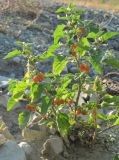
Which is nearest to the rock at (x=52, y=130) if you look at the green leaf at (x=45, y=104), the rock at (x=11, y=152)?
the rock at (x=11, y=152)

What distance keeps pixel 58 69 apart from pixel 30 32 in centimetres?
442

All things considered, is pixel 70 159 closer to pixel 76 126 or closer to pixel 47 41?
pixel 76 126

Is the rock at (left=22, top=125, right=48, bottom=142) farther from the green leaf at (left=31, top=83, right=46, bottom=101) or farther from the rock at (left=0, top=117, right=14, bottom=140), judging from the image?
the green leaf at (left=31, top=83, right=46, bottom=101)

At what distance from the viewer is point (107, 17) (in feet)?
35.6

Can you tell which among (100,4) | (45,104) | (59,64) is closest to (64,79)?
(59,64)

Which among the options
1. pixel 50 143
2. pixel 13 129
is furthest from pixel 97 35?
pixel 13 129

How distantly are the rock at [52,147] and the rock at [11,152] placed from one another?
263 millimetres

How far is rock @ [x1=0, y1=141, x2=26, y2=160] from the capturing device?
149 inches

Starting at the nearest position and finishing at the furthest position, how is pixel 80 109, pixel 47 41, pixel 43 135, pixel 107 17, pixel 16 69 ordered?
pixel 80 109, pixel 43 135, pixel 16 69, pixel 47 41, pixel 107 17

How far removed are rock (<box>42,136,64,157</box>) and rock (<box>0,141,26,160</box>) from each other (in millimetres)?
263

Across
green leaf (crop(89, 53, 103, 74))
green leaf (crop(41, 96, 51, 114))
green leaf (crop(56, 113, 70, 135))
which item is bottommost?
green leaf (crop(56, 113, 70, 135))

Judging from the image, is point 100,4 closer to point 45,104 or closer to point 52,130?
point 52,130

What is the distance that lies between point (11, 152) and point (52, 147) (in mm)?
390

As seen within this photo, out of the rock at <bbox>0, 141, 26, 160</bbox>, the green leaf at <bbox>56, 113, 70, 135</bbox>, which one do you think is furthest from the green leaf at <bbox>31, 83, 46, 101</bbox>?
the rock at <bbox>0, 141, 26, 160</bbox>
